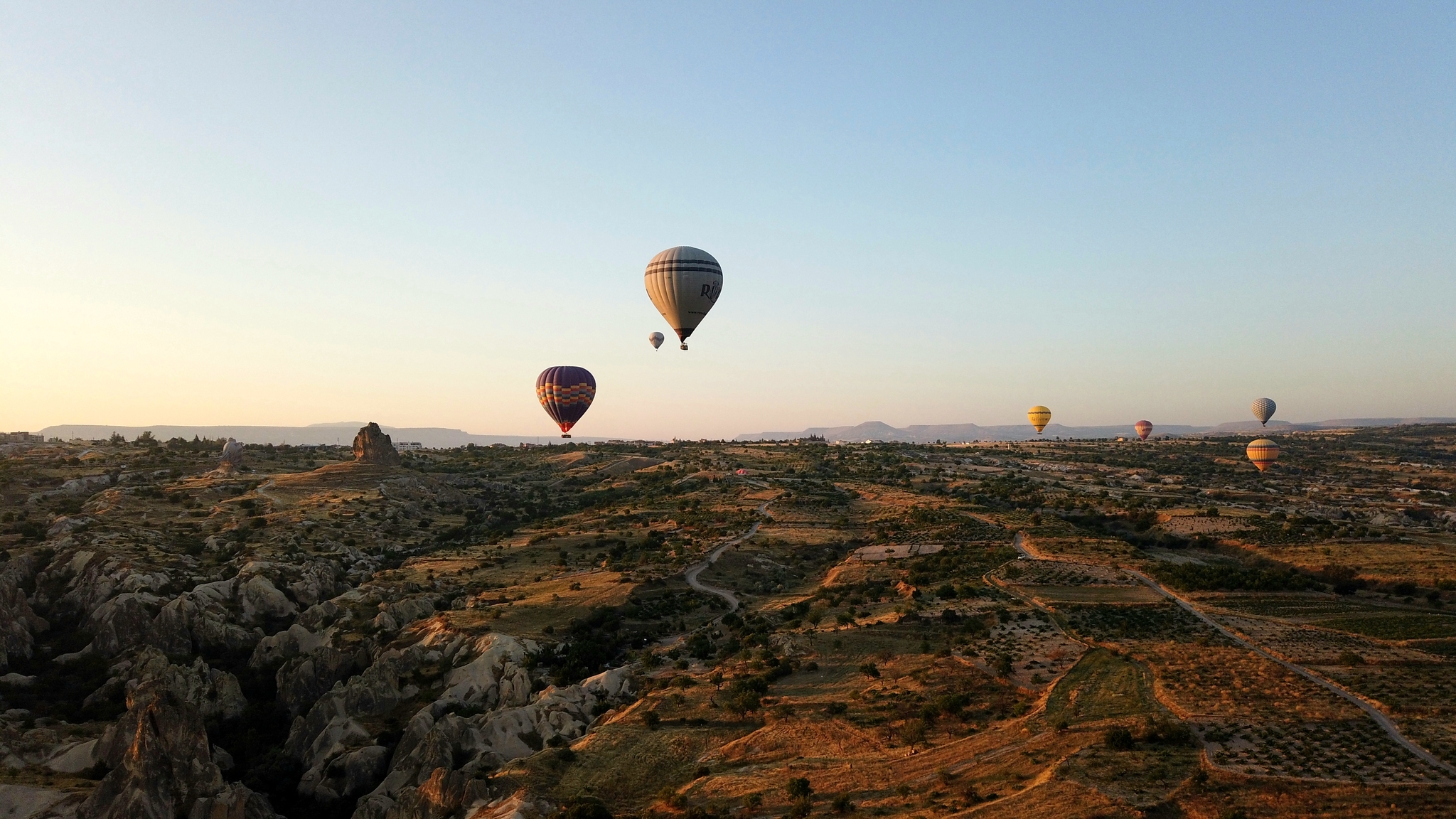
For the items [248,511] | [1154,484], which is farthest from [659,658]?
[1154,484]

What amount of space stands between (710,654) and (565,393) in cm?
6472

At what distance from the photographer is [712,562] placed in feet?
267

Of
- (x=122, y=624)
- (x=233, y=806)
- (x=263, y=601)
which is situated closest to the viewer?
(x=233, y=806)

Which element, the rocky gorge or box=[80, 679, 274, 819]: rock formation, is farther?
the rocky gorge

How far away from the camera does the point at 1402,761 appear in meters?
33.2

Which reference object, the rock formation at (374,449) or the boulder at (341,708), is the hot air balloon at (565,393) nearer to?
the rock formation at (374,449)

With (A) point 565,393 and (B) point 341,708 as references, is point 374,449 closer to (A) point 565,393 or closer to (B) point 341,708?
(A) point 565,393

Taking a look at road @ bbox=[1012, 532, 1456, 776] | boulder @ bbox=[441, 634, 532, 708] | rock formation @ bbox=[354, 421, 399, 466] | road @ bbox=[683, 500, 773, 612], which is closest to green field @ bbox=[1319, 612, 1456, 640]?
road @ bbox=[1012, 532, 1456, 776]

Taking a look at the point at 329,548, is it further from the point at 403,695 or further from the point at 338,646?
the point at 403,695

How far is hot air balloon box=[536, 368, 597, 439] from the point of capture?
114m

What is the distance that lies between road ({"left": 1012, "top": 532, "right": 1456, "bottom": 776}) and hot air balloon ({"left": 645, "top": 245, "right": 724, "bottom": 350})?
50.0 m

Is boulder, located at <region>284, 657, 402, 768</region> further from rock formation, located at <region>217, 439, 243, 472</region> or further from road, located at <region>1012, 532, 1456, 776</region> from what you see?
rock formation, located at <region>217, 439, 243, 472</region>

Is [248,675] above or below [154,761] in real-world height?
below

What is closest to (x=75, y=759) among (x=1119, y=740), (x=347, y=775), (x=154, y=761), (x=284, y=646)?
(x=154, y=761)
